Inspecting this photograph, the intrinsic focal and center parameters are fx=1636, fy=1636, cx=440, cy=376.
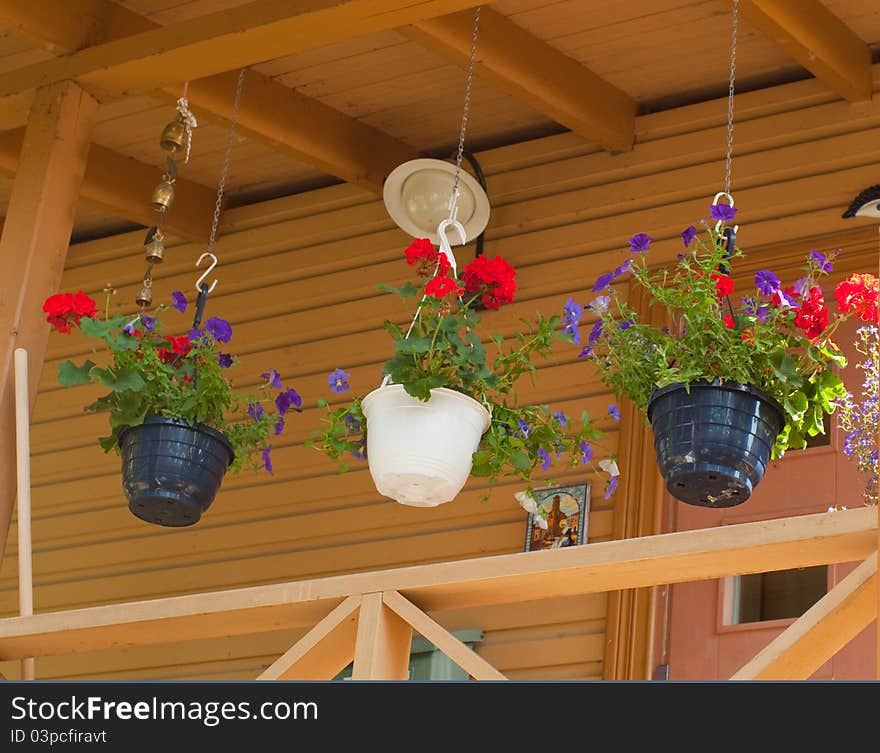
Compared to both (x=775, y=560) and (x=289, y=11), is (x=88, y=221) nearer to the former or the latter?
(x=289, y=11)

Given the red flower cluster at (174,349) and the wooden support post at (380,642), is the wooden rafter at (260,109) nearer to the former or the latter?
the red flower cluster at (174,349)

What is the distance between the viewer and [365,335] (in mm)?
6234

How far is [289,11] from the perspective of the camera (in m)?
4.83

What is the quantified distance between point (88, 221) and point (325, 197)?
118 cm

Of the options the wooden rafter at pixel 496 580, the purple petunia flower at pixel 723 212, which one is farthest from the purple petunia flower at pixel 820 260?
the wooden rafter at pixel 496 580

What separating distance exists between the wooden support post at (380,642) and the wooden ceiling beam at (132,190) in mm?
3622

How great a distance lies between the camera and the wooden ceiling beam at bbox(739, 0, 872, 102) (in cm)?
504

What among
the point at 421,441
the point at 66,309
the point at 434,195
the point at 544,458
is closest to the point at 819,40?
the point at 434,195

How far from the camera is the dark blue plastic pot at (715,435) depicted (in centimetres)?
371

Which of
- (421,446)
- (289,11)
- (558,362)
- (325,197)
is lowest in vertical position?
(421,446)

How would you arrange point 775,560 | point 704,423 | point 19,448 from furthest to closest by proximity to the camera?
point 19,448
point 704,423
point 775,560

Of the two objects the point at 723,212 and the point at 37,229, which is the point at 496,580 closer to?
the point at 723,212

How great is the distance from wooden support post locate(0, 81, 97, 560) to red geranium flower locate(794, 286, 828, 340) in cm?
227
